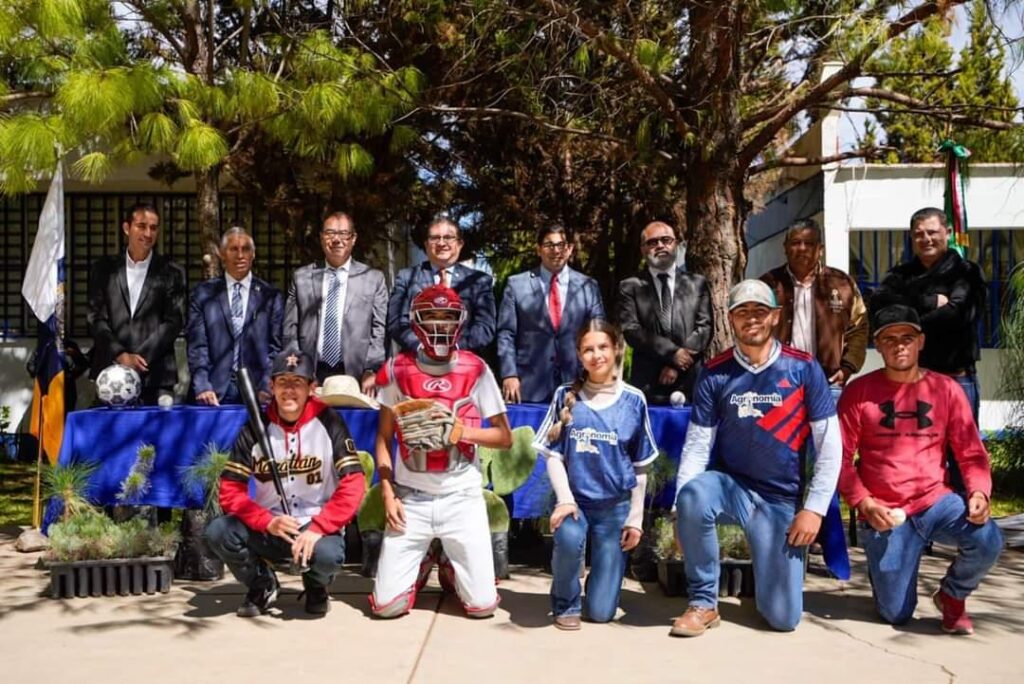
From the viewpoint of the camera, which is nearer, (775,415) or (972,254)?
(775,415)

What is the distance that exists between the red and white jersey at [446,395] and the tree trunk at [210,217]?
14.7 feet

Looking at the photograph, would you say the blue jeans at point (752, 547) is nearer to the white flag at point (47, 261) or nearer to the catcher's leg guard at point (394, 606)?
the catcher's leg guard at point (394, 606)

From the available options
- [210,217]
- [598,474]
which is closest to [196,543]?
[598,474]

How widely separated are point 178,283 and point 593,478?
10.9 feet

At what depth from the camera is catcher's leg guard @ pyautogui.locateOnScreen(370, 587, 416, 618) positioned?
5.09 meters

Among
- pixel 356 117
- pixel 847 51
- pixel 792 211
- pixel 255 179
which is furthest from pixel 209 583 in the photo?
pixel 792 211

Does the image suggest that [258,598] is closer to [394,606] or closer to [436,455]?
[394,606]

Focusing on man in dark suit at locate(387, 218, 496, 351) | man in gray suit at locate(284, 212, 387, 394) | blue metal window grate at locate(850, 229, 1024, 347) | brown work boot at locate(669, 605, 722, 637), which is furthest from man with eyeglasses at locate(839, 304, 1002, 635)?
blue metal window grate at locate(850, 229, 1024, 347)

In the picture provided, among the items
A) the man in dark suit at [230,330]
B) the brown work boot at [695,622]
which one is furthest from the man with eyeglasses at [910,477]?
the man in dark suit at [230,330]

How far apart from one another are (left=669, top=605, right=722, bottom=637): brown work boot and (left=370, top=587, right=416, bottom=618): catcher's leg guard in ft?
3.97

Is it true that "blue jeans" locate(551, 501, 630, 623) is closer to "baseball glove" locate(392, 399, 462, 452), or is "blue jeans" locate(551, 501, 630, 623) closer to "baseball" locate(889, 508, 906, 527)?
"baseball glove" locate(392, 399, 462, 452)

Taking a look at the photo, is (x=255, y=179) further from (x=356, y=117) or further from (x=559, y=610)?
(x=559, y=610)

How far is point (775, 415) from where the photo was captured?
16.4ft

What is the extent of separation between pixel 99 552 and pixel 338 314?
6.35 feet
